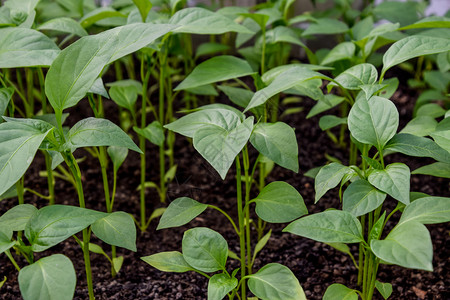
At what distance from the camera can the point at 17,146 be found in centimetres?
75

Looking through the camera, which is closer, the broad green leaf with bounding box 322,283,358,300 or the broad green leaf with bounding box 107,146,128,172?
the broad green leaf with bounding box 322,283,358,300

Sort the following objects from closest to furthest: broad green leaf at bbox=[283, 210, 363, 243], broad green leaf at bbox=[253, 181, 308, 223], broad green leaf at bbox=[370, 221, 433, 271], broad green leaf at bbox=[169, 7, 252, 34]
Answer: broad green leaf at bbox=[370, 221, 433, 271] < broad green leaf at bbox=[283, 210, 363, 243] < broad green leaf at bbox=[253, 181, 308, 223] < broad green leaf at bbox=[169, 7, 252, 34]

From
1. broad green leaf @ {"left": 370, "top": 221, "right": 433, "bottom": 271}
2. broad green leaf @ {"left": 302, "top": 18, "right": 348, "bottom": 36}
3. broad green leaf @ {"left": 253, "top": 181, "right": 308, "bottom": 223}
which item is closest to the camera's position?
broad green leaf @ {"left": 370, "top": 221, "right": 433, "bottom": 271}

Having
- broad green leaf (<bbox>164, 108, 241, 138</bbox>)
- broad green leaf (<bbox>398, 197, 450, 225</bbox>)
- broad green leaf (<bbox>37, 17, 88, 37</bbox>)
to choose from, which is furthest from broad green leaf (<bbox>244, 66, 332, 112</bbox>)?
broad green leaf (<bbox>37, 17, 88, 37</bbox>)

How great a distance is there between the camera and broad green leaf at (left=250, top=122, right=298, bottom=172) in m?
0.85

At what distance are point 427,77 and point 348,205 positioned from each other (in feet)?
3.14

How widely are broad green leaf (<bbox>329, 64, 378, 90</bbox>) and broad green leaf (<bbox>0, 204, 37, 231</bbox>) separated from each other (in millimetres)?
617

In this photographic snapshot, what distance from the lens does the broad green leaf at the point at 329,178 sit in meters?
0.83

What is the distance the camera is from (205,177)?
4.85 feet

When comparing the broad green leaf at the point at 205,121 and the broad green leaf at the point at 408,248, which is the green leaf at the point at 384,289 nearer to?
the broad green leaf at the point at 408,248

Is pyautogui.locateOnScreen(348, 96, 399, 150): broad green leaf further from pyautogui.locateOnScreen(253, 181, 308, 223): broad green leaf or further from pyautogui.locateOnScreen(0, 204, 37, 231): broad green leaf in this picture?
pyautogui.locateOnScreen(0, 204, 37, 231): broad green leaf

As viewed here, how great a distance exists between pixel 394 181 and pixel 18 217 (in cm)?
64

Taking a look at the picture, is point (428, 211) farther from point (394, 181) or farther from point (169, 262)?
point (169, 262)

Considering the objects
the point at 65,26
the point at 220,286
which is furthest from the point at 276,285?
the point at 65,26
